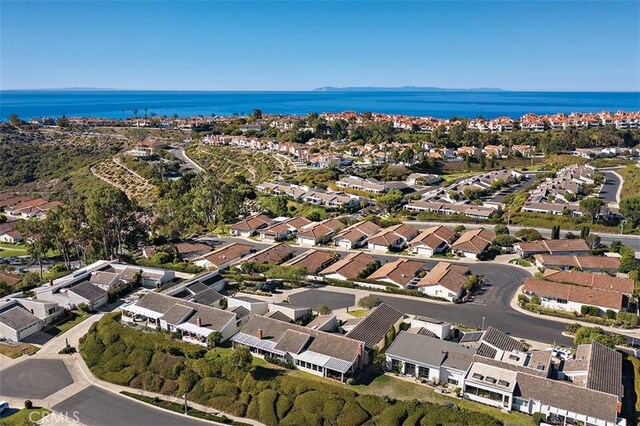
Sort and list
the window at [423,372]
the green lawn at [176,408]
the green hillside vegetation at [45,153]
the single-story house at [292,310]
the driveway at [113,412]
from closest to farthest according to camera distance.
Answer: the driveway at [113,412] < the green lawn at [176,408] < the window at [423,372] < the single-story house at [292,310] < the green hillside vegetation at [45,153]

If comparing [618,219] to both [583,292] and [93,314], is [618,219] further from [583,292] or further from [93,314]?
[93,314]

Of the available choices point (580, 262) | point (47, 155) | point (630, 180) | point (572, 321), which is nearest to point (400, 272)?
point (572, 321)

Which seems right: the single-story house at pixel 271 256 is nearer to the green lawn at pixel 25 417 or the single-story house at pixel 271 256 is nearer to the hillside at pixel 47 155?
the green lawn at pixel 25 417

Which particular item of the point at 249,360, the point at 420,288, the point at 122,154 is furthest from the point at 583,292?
the point at 122,154

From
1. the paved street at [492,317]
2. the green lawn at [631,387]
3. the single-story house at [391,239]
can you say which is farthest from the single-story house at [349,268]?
the green lawn at [631,387]

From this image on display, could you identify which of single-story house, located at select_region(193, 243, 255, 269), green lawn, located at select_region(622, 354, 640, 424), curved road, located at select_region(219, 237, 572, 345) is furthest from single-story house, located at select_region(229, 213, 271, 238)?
green lawn, located at select_region(622, 354, 640, 424)
